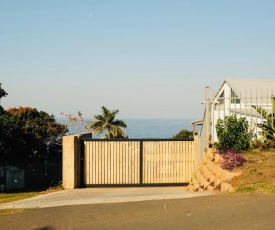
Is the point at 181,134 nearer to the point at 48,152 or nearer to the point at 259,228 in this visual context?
the point at 48,152

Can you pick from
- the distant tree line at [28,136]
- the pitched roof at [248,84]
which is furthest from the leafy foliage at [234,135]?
the distant tree line at [28,136]

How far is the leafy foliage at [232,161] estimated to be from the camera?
999 centimetres

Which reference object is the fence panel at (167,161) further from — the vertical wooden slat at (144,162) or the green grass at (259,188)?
the green grass at (259,188)

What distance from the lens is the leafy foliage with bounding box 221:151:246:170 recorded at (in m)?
9.99

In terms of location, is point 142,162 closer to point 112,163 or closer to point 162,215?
point 112,163

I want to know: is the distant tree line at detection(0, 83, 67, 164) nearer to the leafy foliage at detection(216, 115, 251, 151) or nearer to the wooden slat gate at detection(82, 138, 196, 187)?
the wooden slat gate at detection(82, 138, 196, 187)

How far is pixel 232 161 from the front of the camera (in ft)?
33.3

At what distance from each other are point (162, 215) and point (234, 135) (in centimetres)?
522

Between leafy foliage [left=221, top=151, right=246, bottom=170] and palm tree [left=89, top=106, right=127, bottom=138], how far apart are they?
4337cm

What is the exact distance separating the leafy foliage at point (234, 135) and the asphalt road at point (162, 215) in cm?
354

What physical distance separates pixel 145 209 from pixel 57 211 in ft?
6.31

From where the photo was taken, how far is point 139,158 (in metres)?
15.2

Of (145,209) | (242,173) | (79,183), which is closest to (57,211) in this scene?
(145,209)

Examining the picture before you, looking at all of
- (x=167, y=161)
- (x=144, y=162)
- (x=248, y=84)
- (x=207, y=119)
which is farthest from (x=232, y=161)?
(x=248, y=84)
